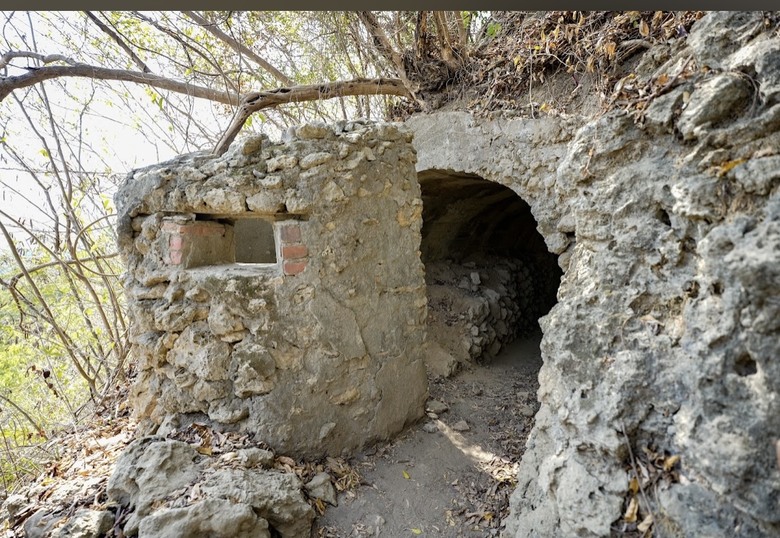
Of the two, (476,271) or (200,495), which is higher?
(476,271)

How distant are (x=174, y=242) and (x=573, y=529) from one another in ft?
8.27

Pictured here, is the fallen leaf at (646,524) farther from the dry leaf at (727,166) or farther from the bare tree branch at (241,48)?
the bare tree branch at (241,48)

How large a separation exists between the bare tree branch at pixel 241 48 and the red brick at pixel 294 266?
9.57 ft

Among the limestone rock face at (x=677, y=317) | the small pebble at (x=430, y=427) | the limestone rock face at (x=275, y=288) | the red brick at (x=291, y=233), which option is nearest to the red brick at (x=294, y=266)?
the limestone rock face at (x=275, y=288)

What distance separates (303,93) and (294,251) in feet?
8.08

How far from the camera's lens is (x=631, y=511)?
125cm

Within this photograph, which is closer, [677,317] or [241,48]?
[677,317]

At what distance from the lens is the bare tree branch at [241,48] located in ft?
13.6

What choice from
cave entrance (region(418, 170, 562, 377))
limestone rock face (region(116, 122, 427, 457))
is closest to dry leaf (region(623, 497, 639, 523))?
limestone rock face (region(116, 122, 427, 457))

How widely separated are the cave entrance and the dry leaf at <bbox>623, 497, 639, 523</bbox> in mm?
2906

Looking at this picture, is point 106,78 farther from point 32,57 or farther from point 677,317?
point 677,317

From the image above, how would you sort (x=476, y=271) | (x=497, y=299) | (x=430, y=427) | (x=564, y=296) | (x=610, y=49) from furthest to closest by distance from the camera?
(x=476, y=271), (x=497, y=299), (x=430, y=427), (x=610, y=49), (x=564, y=296)

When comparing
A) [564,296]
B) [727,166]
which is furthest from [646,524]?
[727,166]

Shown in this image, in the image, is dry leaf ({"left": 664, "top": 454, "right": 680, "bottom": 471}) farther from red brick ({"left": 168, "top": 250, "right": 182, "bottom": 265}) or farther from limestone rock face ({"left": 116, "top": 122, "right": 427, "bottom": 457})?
red brick ({"left": 168, "top": 250, "right": 182, "bottom": 265})
